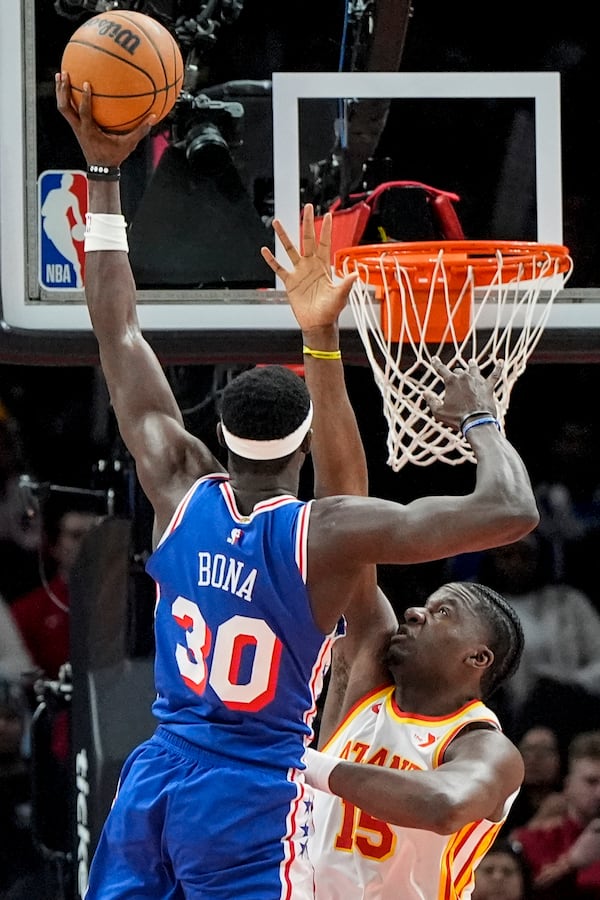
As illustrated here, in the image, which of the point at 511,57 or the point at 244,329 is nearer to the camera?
the point at 244,329

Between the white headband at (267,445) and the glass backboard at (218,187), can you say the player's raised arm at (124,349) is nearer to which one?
the white headband at (267,445)

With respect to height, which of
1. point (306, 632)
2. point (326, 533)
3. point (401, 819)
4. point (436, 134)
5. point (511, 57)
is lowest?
point (401, 819)

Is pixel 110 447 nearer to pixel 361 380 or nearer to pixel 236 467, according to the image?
pixel 361 380

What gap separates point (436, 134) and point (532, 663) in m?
2.41

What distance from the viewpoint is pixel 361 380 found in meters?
5.86

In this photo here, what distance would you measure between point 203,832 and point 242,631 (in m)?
0.36

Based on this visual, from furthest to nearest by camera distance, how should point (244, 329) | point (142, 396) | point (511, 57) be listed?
point (511, 57), point (244, 329), point (142, 396)

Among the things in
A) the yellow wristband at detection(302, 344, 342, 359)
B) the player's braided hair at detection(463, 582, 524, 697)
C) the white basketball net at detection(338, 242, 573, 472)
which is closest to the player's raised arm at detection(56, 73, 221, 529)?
the yellow wristband at detection(302, 344, 342, 359)

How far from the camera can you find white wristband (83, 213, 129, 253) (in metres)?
2.98

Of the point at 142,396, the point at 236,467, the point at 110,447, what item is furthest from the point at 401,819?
the point at 110,447

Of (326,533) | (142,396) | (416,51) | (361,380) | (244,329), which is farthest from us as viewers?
(361,380)

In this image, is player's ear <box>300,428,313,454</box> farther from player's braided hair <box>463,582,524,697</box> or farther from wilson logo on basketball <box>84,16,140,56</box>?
wilson logo on basketball <box>84,16,140,56</box>

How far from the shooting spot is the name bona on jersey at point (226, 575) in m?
2.50

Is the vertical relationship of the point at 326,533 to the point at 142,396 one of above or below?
below
